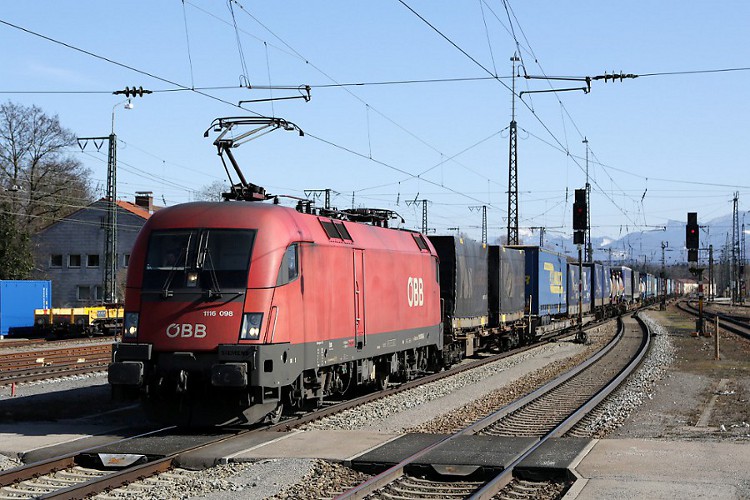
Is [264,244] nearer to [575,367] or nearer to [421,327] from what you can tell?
[421,327]

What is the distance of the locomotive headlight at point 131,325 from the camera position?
13.3 m

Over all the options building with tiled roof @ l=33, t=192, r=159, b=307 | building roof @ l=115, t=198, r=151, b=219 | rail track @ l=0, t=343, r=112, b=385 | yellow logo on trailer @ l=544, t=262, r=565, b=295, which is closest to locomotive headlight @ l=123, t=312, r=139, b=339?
rail track @ l=0, t=343, r=112, b=385

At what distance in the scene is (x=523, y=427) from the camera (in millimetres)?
14500

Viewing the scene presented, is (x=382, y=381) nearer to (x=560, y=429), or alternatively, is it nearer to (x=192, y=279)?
(x=560, y=429)

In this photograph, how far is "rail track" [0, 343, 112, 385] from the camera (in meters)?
21.8

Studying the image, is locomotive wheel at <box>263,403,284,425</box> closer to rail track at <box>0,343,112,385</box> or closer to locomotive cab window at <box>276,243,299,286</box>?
locomotive cab window at <box>276,243,299,286</box>

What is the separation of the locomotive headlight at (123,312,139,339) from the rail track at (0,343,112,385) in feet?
27.9

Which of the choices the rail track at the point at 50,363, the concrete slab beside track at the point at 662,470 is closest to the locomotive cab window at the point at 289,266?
the concrete slab beside track at the point at 662,470

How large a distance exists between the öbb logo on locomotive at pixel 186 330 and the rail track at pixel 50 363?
30.3 ft

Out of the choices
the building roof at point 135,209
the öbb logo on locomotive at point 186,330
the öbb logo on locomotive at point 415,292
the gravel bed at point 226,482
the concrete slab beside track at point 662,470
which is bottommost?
the gravel bed at point 226,482

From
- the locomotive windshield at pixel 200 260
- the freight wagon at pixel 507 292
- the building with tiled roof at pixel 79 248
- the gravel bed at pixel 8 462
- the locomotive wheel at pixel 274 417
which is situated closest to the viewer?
the gravel bed at pixel 8 462

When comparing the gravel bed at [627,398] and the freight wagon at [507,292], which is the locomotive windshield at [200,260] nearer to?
the gravel bed at [627,398]

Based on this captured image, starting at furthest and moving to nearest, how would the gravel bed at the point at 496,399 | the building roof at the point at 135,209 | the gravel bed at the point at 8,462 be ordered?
the building roof at the point at 135,209 < the gravel bed at the point at 496,399 < the gravel bed at the point at 8,462

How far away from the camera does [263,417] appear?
1353 centimetres
